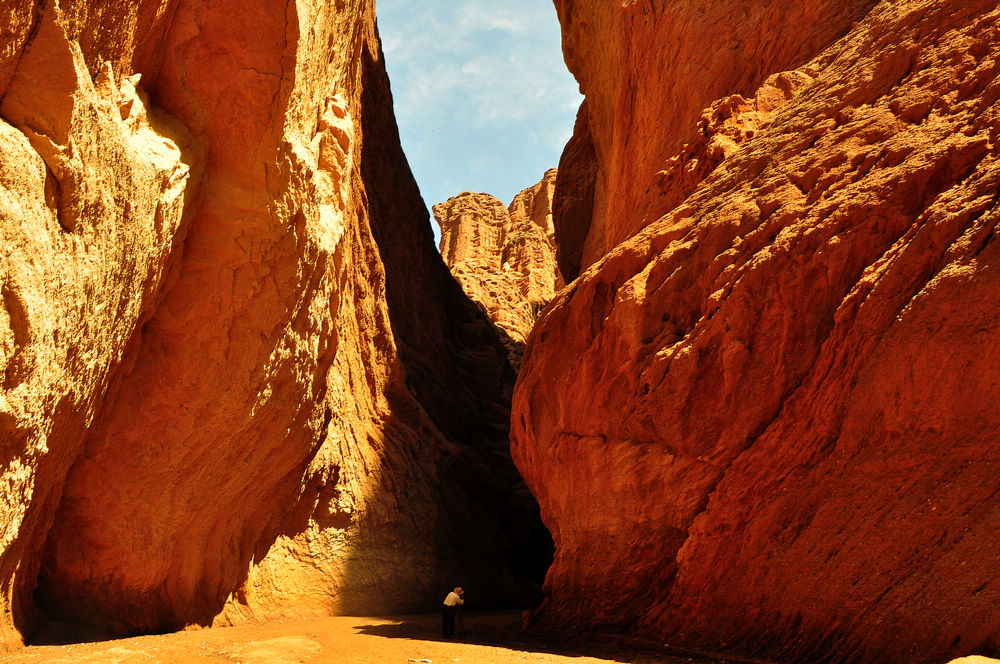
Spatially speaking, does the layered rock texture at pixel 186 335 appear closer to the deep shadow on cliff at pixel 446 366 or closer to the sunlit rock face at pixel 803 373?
the deep shadow on cliff at pixel 446 366

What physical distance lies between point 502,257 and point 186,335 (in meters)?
27.8

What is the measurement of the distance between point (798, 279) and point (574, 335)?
3156mm

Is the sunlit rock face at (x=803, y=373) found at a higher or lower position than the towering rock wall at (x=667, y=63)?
lower

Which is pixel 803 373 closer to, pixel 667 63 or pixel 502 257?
pixel 667 63

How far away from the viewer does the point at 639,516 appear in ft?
26.5

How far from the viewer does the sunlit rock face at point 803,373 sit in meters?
5.61

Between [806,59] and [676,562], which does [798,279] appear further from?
[806,59]

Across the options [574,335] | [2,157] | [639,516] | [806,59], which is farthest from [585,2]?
[2,157]

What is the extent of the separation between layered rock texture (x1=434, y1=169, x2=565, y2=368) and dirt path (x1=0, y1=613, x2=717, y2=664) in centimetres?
1508

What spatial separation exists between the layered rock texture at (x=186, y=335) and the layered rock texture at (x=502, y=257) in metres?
12.3

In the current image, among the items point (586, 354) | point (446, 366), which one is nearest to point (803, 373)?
point (586, 354)

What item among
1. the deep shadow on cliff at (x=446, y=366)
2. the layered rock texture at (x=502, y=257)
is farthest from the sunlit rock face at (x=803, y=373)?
the layered rock texture at (x=502, y=257)

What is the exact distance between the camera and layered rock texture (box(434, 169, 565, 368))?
28078 mm

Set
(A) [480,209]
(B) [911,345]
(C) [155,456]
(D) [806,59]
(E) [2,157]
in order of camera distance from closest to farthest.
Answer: (E) [2,157] → (B) [911,345] → (C) [155,456] → (D) [806,59] → (A) [480,209]
